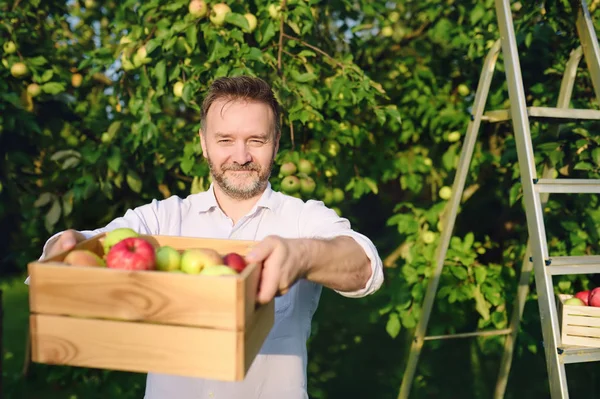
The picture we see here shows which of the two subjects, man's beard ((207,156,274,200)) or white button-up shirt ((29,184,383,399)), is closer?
white button-up shirt ((29,184,383,399))

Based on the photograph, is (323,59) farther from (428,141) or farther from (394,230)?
(394,230)

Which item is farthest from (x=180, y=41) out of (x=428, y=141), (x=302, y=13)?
(x=428, y=141)

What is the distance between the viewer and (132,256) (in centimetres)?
139

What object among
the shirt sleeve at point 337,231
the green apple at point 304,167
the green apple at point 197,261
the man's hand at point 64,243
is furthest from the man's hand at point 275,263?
the green apple at point 304,167

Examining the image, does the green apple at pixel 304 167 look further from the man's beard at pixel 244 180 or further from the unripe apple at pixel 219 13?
the man's beard at pixel 244 180

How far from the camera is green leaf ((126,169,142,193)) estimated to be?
3365mm

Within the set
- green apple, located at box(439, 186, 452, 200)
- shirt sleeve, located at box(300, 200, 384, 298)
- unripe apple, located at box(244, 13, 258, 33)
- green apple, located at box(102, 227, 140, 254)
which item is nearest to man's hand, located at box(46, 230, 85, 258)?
green apple, located at box(102, 227, 140, 254)

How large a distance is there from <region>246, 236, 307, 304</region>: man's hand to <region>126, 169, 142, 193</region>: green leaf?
215 centimetres

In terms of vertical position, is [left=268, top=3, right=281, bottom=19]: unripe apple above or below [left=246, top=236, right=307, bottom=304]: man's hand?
above

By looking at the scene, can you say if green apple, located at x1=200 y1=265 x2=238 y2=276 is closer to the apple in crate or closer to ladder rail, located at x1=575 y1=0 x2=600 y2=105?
the apple in crate

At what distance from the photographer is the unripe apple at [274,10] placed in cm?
302

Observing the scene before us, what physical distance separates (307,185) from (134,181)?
1.01 m

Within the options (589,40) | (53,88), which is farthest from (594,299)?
(53,88)

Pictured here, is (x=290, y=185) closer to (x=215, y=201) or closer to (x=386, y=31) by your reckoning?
(x=215, y=201)
